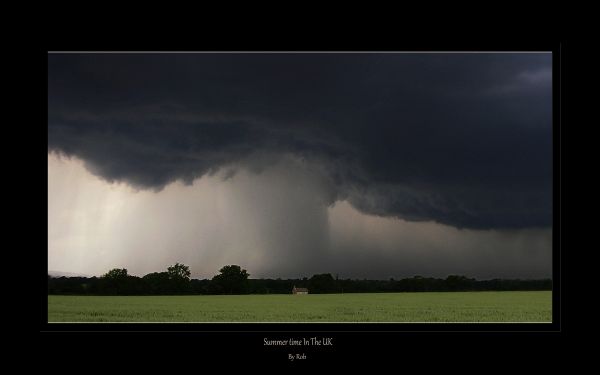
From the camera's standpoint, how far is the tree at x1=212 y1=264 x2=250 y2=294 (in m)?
6.77

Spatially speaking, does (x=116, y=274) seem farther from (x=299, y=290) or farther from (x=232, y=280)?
(x=299, y=290)

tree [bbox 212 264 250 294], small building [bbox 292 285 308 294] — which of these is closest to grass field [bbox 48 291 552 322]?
small building [bbox 292 285 308 294]

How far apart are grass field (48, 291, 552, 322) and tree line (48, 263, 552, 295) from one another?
13cm

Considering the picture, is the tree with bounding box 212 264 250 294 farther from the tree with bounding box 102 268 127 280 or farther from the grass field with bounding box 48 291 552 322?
the tree with bounding box 102 268 127 280

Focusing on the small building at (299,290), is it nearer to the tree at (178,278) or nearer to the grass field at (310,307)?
the grass field at (310,307)

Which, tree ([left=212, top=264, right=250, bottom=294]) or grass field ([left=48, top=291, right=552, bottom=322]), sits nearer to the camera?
tree ([left=212, top=264, right=250, bottom=294])

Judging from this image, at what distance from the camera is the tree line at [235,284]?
6.80 m

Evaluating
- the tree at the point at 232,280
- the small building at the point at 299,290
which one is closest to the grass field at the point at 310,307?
the small building at the point at 299,290

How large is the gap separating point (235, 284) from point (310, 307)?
116cm

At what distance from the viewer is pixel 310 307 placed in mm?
7508

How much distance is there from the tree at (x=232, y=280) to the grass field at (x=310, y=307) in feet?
0.91

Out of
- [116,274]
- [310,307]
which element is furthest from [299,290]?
[116,274]
